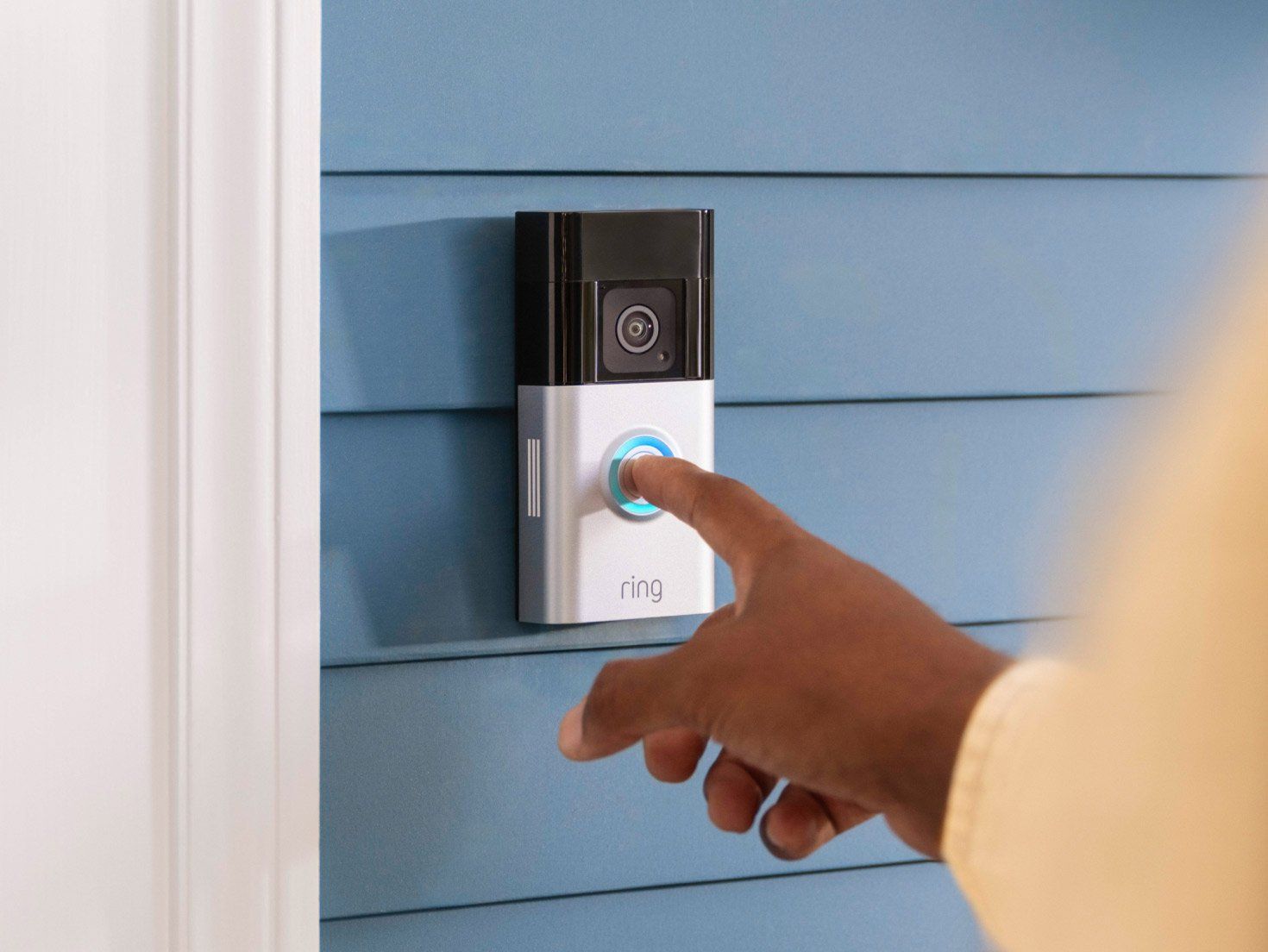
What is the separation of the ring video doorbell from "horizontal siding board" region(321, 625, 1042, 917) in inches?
2.3

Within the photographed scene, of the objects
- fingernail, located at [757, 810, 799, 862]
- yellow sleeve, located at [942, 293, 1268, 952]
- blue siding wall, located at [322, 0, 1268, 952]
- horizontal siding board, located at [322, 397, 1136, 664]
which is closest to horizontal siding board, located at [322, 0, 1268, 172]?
blue siding wall, located at [322, 0, 1268, 952]

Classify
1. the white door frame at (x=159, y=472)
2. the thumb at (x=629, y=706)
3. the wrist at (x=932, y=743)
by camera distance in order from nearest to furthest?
the wrist at (x=932, y=743) → the thumb at (x=629, y=706) → the white door frame at (x=159, y=472)

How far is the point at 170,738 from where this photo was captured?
729 millimetres

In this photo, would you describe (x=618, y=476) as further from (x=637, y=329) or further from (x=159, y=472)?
(x=159, y=472)

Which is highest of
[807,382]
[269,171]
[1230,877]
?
[269,171]

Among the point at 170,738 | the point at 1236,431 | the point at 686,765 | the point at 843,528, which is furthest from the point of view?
the point at 843,528

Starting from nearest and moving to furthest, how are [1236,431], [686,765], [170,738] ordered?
[1236,431], [686,765], [170,738]

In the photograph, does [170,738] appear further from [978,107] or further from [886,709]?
[978,107]

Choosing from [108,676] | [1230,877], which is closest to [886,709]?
[1230,877]

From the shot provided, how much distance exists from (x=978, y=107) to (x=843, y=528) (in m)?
0.27

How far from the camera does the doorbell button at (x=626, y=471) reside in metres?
0.75

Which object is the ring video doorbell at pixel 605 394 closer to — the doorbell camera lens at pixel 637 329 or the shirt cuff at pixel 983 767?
the doorbell camera lens at pixel 637 329

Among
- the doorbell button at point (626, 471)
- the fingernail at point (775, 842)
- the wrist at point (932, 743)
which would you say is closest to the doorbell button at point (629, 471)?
the doorbell button at point (626, 471)

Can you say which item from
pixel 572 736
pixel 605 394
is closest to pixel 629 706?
pixel 572 736
